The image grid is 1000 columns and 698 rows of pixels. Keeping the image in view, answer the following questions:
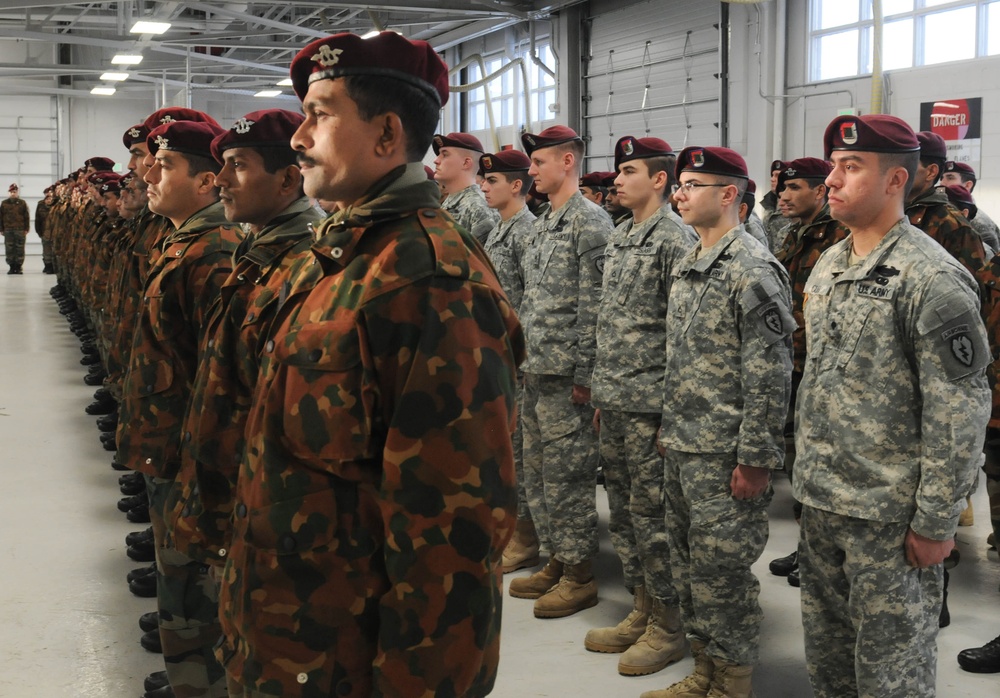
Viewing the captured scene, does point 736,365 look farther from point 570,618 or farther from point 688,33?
point 688,33

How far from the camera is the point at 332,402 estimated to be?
4.90ft

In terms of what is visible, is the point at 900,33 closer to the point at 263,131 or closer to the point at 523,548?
the point at 523,548

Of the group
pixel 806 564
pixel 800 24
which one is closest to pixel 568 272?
pixel 806 564

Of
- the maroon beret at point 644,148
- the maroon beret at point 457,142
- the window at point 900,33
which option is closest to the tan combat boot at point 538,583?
the maroon beret at point 644,148

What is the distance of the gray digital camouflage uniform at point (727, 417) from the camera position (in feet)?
10.2

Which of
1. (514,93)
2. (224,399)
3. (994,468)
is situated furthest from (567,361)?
(514,93)

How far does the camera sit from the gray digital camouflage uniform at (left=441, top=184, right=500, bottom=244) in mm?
5625

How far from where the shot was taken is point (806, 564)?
2742 millimetres

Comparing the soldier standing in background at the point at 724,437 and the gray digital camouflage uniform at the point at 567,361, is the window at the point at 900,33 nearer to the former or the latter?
the gray digital camouflage uniform at the point at 567,361

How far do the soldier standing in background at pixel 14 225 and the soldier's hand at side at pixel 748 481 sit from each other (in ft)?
70.0

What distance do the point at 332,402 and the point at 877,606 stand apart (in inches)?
64.8

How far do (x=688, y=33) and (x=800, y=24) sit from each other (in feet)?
6.68

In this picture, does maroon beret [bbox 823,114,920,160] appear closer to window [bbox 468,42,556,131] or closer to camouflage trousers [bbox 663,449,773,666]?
camouflage trousers [bbox 663,449,773,666]

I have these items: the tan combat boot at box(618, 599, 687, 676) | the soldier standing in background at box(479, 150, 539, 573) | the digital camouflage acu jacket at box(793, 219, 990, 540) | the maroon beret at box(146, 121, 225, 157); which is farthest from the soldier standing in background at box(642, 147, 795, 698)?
the maroon beret at box(146, 121, 225, 157)
